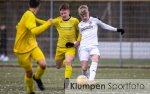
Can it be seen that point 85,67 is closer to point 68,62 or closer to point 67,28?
point 68,62

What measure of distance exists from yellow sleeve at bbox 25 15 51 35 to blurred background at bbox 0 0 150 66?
13.4 metres

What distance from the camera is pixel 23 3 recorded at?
27281 millimetres

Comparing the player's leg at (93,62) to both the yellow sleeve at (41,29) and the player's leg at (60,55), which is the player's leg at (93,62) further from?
the yellow sleeve at (41,29)

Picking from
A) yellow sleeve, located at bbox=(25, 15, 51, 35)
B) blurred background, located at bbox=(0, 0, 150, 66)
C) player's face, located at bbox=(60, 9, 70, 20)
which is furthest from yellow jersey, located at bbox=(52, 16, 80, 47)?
blurred background, located at bbox=(0, 0, 150, 66)

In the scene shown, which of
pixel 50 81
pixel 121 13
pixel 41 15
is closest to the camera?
pixel 50 81

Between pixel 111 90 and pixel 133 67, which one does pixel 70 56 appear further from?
pixel 133 67

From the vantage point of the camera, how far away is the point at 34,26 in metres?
12.3

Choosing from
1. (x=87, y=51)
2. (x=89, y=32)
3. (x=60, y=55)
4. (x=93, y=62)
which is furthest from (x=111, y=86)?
(x=60, y=55)

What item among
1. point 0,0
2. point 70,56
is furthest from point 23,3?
point 70,56

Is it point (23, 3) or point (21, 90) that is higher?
point (23, 3)

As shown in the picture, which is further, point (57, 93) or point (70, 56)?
point (70, 56)

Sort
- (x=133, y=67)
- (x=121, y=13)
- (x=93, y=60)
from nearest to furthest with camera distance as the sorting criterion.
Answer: (x=93, y=60) → (x=133, y=67) → (x=121, y=13)

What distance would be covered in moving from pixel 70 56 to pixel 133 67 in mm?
9503

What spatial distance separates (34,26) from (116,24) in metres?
14.1
